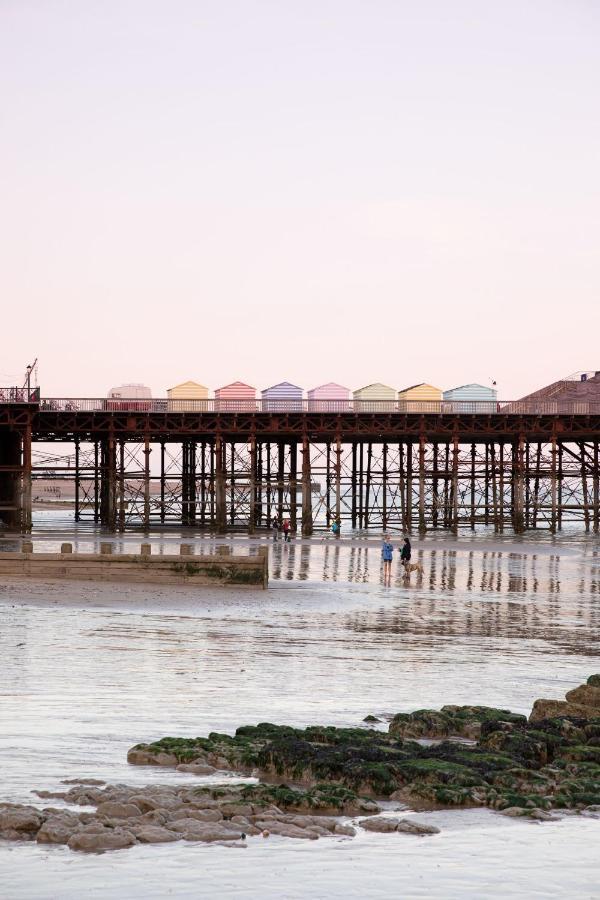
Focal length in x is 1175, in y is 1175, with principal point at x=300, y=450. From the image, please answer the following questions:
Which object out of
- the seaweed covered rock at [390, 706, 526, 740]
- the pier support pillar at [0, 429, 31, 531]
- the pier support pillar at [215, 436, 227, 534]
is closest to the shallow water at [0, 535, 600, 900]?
the seaweed covered rock at [390, 706, 526, 740]

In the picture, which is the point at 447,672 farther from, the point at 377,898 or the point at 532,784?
the point at 377,898

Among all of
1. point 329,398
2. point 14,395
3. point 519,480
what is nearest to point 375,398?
point 329,398

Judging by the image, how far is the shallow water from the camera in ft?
28.3

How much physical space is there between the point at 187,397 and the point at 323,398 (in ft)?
25.4

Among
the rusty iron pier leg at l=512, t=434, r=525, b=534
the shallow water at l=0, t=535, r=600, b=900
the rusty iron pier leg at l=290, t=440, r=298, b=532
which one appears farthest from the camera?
the rusty iron pier leg at l=512, t=434, r=525, b=534

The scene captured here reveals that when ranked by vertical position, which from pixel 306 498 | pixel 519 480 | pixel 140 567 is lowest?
pixel 140 567

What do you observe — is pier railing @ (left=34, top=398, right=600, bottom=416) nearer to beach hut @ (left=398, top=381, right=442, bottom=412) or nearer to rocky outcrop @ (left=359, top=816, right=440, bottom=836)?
beach hut @ (left=398, top=381, right=442, bottom=412)

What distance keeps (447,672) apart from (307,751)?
6.70m

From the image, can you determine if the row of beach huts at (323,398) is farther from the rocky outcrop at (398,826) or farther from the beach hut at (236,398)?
the rocky outcrop at (398,826)

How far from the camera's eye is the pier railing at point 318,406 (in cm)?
6581

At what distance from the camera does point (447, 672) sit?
1823 cm

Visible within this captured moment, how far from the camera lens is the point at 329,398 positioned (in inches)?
2625

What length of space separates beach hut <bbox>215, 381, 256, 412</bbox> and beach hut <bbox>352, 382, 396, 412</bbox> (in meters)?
5.90

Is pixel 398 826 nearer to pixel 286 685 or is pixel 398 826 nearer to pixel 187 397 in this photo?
pixel 286 685
